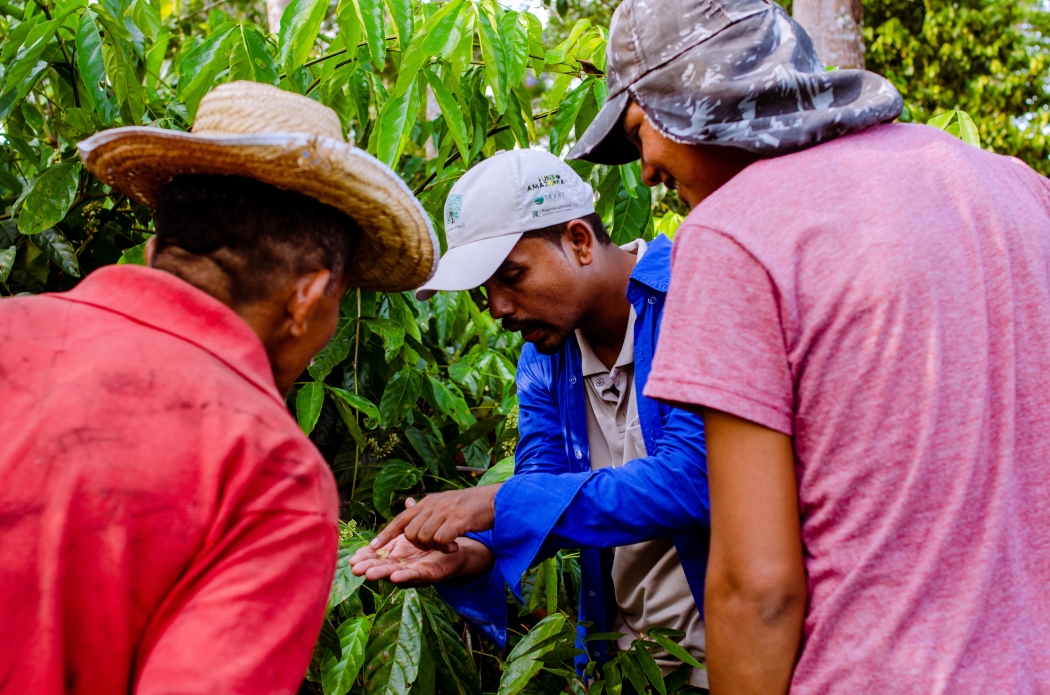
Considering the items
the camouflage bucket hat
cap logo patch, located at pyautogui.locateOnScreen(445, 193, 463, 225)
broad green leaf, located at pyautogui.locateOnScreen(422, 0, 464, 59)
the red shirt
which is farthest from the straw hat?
broad green leaf, located at pyautogui.locateOnScreen(422, 0, 464, 59)

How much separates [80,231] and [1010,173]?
2.56 metres

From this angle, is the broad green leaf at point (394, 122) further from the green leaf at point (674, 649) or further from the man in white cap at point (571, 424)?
the green leaf at point (674, 649)

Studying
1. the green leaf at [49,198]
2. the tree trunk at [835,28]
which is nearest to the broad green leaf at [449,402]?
the green leaf at [49,198]

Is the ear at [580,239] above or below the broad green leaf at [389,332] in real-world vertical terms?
above

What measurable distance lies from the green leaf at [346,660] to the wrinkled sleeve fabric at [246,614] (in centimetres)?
101

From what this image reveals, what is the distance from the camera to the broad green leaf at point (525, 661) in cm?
189

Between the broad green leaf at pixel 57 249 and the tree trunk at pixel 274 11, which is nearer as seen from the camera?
the broad green leaf at pixel 57 249

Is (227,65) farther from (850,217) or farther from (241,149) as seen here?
(850,217)

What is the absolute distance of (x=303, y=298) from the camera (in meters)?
1.18

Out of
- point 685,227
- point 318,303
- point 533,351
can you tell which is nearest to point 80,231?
point 533,351

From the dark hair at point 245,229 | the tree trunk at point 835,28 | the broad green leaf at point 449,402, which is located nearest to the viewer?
the dark hair at point 245,229

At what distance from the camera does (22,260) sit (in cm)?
268

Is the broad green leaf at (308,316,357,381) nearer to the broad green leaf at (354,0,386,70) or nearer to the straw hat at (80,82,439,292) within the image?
the broad green leaf at (354,0,386,70)

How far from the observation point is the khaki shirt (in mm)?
1928
